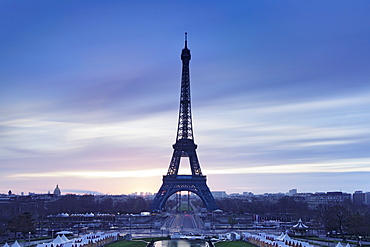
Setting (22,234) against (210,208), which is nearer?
(22,234)

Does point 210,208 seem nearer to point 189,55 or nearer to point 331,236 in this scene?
point 189,55

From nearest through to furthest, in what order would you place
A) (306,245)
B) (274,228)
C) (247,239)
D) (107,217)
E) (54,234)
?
(306,245) → (247,239) → (54,234) → (274,228) → (107,217)

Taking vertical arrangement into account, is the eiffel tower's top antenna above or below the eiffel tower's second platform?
above

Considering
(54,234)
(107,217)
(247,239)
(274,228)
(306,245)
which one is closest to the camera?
(306,245)

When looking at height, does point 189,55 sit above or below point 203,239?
above

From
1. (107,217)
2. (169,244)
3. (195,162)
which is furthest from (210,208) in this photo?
(169,244)

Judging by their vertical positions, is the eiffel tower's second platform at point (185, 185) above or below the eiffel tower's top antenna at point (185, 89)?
below

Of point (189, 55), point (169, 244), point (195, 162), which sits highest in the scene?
point (189, 55)

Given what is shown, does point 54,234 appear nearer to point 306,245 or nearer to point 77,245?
point 77,245
